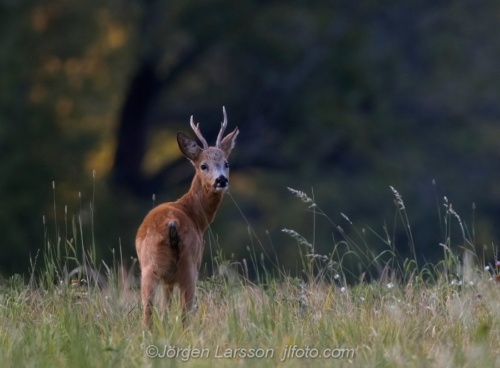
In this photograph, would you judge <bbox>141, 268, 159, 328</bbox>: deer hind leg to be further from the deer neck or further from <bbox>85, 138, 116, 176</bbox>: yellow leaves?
<bbox>85, 138, 116, 176</bbox>: yellow leaves

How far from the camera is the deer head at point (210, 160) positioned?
610cm

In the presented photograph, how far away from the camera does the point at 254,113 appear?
56.1ft

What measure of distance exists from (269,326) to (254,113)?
1259 cm

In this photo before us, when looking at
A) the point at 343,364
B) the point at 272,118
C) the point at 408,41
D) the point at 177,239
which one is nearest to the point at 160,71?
the point at 272,118

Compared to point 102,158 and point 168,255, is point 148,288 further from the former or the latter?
point 102,158

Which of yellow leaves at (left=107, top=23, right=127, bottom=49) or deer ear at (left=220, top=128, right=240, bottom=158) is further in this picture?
yellow leaves at (left=107, top=23, right=127, bottom=49)

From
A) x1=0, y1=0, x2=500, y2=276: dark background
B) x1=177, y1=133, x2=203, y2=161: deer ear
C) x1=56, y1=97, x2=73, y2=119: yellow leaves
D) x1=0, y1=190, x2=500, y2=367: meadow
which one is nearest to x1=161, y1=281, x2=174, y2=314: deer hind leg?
x1=0, y1=190, x2=500, y2=367: meadow

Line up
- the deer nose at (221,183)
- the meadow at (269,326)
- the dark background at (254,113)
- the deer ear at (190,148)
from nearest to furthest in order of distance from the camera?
the meadow at (269,326) → the deer nose at (221,183) → the deer ear at (190,148) → the dark background at (254,113)

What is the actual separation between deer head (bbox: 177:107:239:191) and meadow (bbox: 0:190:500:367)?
1.89ft

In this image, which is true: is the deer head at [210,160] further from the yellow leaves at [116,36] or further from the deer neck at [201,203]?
the yellow leaves at [116,36]

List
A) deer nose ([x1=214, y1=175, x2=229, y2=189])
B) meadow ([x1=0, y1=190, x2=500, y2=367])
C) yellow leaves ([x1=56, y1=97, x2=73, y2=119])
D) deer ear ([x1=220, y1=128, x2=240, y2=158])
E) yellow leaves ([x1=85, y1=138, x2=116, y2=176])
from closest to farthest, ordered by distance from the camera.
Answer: meadow ([x1=0, y1=190, x2=500, y2=367]), deer nose ([x1=214, y1=175, x2=229, y2=189]), deer ear ([x1=220, y1=128, x2=240, y2=158]), yellow leaves ([x1=56, y1=97, x2=73, y2=119]), yellow leaves ([x1=85, y1=138, x2=116, y2=176])

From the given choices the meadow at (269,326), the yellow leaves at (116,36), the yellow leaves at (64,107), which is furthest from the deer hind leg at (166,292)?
the yellow leaves at (116,36)

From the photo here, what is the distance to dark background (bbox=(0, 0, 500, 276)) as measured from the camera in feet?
50.0

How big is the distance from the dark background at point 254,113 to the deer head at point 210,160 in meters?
8.07
